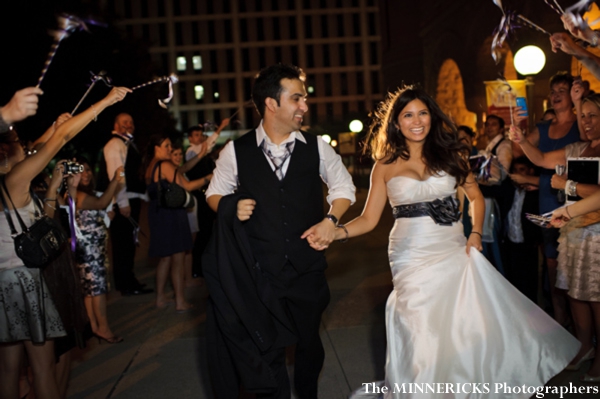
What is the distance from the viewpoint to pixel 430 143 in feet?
14.6

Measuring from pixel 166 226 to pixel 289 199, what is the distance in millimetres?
3752

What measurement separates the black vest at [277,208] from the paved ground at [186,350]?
129cm

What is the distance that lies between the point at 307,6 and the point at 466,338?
7921cm

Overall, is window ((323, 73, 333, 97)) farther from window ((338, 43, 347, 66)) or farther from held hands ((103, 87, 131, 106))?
held hands ((103, 87, 131, 106))

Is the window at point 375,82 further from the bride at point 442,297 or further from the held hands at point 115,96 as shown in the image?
the held hands at point 115,96

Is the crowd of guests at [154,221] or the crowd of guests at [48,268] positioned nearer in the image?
the crowd of guests at [48,268]

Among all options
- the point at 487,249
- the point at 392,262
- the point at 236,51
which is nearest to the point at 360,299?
the point at 487,249

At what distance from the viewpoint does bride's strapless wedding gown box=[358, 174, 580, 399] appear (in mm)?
3854

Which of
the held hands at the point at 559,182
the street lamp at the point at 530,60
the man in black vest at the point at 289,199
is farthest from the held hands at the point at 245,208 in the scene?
the street lamp at the point at 530,60

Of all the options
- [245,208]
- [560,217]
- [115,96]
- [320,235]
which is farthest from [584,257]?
[115,96]

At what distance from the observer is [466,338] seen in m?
3.88

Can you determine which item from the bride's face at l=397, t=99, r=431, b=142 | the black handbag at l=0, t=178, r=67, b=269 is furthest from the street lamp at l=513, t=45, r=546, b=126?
the black handbag at l=0, t=178, r=67, b=269

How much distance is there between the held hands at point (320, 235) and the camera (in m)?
3.92

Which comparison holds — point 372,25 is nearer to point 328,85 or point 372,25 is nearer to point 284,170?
point 328,85
